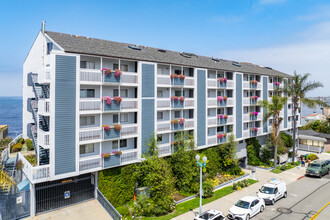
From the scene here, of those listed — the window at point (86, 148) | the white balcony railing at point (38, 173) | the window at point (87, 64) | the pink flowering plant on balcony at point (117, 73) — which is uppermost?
the window at point (87, 64)

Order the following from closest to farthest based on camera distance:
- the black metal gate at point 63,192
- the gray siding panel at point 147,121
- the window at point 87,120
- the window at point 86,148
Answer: the black metal gate at point 63,192 < the window at point 86,148 < the window at point 87,120 < the gray siding panel at point 147,121

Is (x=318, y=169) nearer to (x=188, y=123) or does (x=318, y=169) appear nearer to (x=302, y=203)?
(x=302, y=203)

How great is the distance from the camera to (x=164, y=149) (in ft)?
92.7

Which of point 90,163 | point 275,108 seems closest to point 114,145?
point 90,163

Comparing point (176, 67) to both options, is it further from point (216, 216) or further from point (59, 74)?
point (216, 216)

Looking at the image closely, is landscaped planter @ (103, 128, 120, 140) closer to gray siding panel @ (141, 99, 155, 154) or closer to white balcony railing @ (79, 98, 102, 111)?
white balcony railing @ (79, 98, 102, 111)

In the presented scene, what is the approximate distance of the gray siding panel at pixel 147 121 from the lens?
25.9 m

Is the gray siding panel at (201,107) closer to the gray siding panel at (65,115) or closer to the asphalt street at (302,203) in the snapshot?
the asphalt street at (302,203)

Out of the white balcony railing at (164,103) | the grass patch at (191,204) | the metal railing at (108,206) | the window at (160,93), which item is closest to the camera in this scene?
the metal railing at (108,206)

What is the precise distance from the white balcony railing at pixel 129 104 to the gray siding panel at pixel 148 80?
1.33 meters

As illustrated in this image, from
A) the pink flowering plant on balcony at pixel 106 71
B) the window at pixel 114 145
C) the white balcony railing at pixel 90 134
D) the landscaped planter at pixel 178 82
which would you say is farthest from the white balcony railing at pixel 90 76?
the landscaped planter at pixel 178 82

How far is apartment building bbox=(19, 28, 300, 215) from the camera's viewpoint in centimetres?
2056

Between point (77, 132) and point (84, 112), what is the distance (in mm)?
1974

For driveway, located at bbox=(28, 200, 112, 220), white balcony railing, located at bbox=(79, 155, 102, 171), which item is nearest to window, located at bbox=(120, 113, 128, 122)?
white balcony railing, located at bbox=(79, 155, 102, 171)
